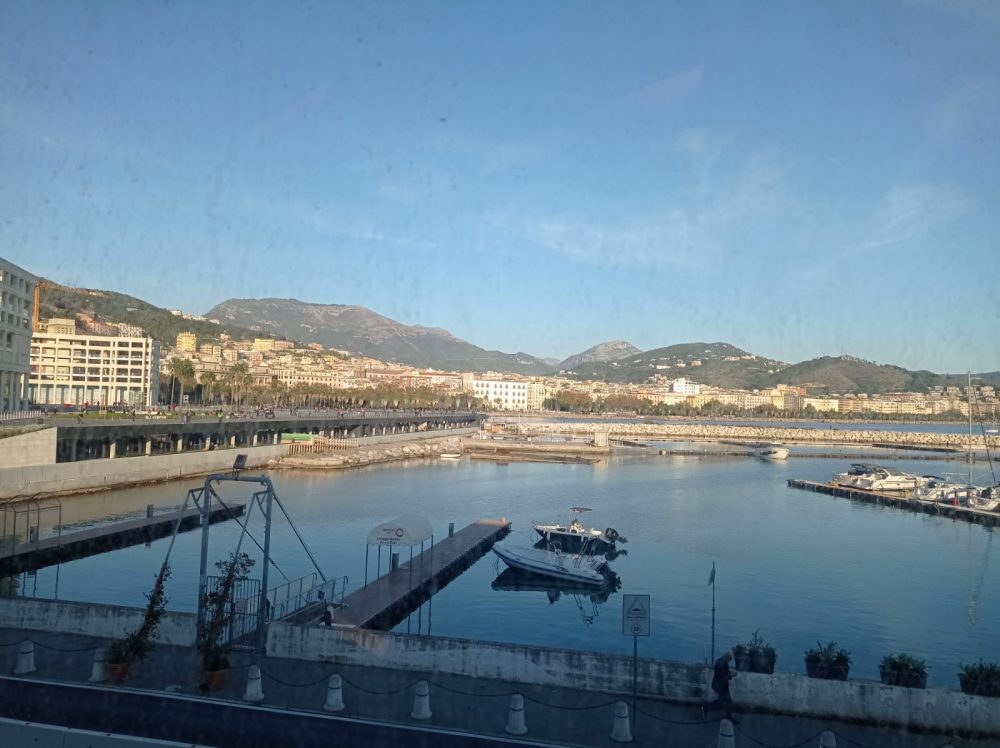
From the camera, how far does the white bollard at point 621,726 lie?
489 cm

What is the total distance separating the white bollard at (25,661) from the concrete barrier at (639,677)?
1722mm

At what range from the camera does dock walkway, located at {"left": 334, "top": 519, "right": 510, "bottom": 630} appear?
371 inches

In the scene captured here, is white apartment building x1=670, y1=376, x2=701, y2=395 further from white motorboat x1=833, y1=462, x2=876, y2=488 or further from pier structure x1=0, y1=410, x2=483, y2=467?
white motorboat x1=833, y1=462, x2=876, y2=488

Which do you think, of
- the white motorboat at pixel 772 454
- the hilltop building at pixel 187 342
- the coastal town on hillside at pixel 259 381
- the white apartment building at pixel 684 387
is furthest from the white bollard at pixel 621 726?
the white apartment building at pixel 684 387

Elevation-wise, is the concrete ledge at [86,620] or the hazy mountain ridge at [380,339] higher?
the hazy mountain ridge at [380,339]

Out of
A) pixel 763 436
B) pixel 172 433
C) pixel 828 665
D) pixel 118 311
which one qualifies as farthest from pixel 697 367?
pixel 828 665

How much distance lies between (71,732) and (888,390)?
317ft

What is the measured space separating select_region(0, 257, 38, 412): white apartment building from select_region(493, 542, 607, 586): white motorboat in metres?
22.6

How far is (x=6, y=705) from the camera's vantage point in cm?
511

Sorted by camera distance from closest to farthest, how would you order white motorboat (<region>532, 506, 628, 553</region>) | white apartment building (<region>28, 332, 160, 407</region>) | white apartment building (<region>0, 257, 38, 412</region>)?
white motorboat (<region>532, 506, 628, 553</region>)
white apartment building (<region>0, 257, 38, 412</region>)
white apartment building (<region>28, 332, 160, 407</region>)

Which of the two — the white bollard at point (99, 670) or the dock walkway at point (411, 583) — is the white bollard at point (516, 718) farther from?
the dock walkway at point (411, 583)

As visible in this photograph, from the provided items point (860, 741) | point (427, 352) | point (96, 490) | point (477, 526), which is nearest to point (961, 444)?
point (477, 526)

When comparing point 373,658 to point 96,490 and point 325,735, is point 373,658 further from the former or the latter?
point 96,490

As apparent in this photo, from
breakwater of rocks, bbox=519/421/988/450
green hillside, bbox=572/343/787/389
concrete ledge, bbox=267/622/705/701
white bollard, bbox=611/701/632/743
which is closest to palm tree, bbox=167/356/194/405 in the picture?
breakwater of rocks, bbox=519/421/988/450
